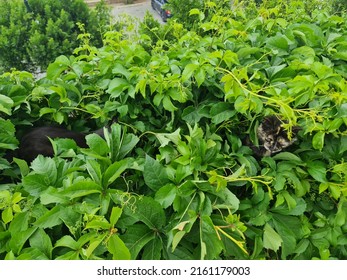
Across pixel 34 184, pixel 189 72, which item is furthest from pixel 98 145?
pixel 189 72

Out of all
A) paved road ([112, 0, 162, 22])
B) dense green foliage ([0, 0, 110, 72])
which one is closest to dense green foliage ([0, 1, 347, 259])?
dense green foliage ([0, 0, 110, 72])

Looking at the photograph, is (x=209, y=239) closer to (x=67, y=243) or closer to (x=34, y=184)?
(x=67, y=243)

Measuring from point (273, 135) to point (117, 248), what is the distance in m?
0.78

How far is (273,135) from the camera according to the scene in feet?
5.16

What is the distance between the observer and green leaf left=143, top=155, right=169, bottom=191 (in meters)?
1.44

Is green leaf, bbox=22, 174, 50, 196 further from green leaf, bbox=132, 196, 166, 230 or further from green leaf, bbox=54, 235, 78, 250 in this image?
green leaf, bbox=132, 196, 166, 230

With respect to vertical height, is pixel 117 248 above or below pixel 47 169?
below

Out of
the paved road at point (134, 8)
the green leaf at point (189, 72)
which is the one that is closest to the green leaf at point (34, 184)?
the green leaf at point (189, 72)

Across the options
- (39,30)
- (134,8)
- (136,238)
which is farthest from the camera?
(134,8)

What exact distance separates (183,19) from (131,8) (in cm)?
857

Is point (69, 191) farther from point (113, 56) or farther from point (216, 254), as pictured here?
point (113, 56)

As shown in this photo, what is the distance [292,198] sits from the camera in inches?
60.3

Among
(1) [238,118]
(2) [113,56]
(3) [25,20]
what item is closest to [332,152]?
(1) [238,118]

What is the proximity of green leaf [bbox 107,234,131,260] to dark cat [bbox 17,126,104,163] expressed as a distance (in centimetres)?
66
